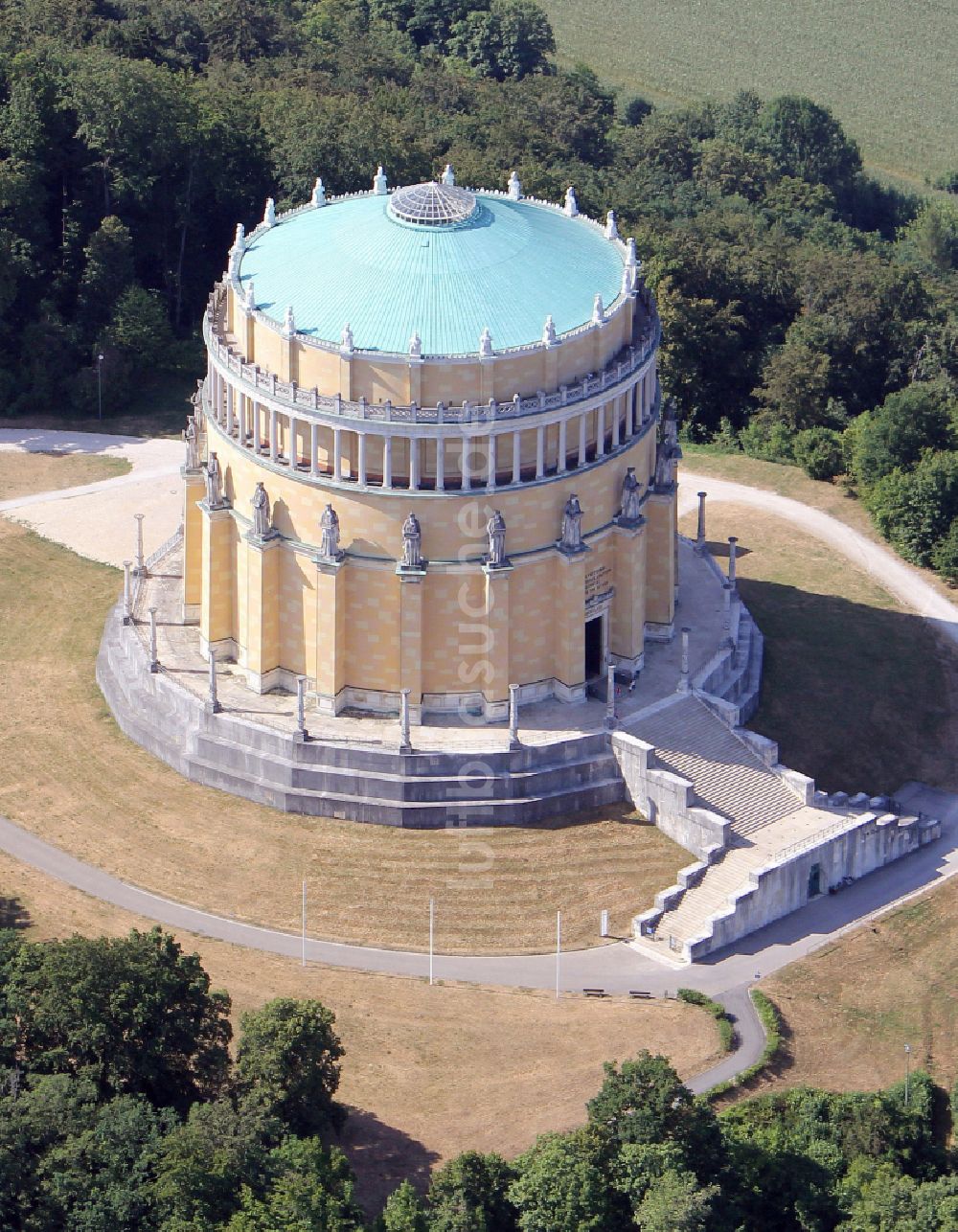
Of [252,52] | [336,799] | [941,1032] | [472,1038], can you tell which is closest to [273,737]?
[336,799]

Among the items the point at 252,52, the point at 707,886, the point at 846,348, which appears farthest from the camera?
the point at 252,52

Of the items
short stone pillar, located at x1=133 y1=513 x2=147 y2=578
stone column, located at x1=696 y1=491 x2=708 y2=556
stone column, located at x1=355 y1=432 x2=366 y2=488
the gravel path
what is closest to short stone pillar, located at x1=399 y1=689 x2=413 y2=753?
stone column, located at x1=355 y1=432 x2=366 y2=488

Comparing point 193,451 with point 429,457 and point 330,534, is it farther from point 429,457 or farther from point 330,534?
point 429,457

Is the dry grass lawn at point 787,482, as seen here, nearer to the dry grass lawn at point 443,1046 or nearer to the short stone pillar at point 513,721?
A: the short stone pillar at point 513,721

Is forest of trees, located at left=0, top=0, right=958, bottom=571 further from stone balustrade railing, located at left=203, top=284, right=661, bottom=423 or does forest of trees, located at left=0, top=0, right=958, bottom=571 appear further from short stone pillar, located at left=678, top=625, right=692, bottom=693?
stone balustrade railing, located at left=203, top=284, right=661, bottom=423

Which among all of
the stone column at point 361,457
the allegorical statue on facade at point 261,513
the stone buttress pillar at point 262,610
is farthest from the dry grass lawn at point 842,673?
Result: the allegorical statue on facade at point 261,513

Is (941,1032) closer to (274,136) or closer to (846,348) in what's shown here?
(846,348)

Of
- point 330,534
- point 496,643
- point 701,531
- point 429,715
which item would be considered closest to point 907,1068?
point 496,643
